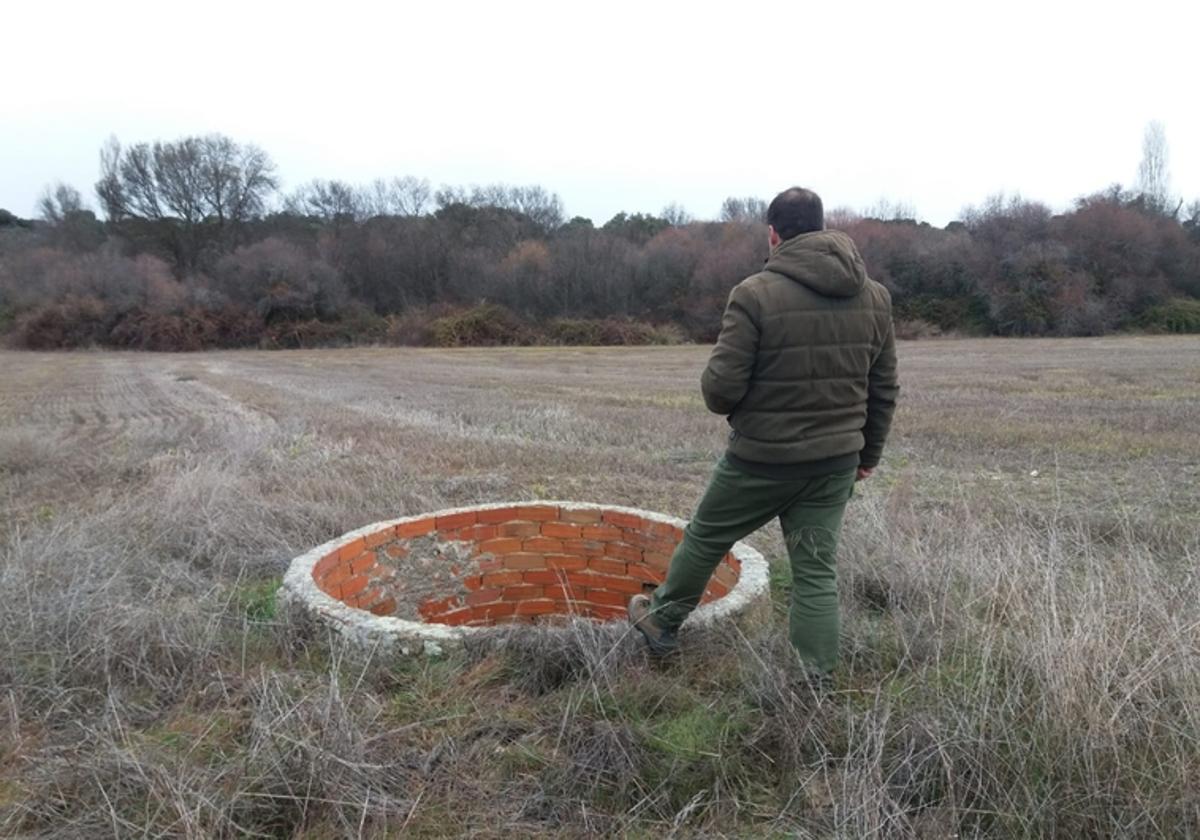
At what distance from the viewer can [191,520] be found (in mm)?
4750

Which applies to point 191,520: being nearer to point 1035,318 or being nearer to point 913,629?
point 913,629

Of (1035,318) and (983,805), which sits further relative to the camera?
(1035,318)

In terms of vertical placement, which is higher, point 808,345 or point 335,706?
point 808,345

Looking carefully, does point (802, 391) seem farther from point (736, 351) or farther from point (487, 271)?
point (487, 271)

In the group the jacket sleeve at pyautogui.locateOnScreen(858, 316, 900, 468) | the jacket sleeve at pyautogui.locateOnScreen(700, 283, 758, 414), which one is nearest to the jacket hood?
the jacket sleeve at pyautogui.locateOnScreen(700, 283, 758, 414)

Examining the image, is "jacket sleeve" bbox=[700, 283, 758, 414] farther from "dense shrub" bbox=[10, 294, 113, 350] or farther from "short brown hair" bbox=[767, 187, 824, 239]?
"dense shrub" bbox=[10, 294, 113, 350]

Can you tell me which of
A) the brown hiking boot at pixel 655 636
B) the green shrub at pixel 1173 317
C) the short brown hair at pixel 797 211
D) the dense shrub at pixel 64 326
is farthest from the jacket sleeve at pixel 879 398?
the dense shrub at pixel 64 326

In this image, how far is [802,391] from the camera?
2.58 m

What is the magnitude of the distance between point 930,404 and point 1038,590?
9149mm

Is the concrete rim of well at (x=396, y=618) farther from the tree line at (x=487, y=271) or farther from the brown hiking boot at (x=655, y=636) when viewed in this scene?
the tree line at (x=487, y=271)

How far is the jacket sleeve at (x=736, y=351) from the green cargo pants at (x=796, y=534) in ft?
1.02

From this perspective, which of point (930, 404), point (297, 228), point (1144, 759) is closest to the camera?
point (1144, 759)

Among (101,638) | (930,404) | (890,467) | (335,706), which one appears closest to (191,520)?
(101,638)

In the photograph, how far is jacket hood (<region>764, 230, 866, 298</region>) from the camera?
249 centimetres
